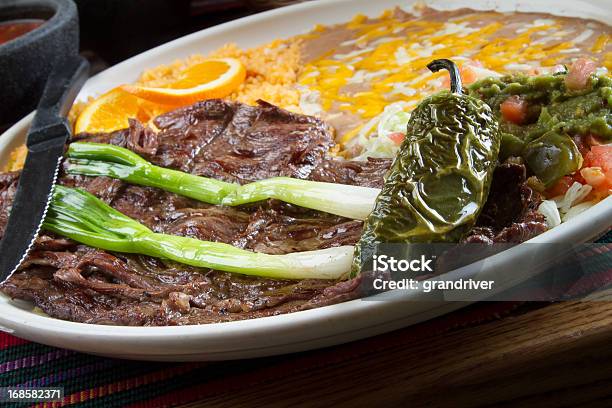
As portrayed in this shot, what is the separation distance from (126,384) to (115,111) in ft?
5.74

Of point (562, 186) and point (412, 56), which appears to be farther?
point (412, 56)

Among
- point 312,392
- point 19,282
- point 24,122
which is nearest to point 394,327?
point 312,392

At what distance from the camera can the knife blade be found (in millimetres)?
2230

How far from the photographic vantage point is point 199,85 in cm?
335

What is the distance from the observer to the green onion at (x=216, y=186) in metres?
2.12

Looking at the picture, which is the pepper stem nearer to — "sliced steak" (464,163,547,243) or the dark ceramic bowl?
"sliced steak" (464,163,547,243)

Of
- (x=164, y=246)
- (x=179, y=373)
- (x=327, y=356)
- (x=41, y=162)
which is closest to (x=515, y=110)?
(x=327, y=356)

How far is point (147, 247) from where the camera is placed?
2139mm

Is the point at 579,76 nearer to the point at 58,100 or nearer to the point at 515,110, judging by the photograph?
the point at 515,110

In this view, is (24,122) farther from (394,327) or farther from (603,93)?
(603,93)

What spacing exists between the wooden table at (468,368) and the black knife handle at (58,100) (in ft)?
5.07

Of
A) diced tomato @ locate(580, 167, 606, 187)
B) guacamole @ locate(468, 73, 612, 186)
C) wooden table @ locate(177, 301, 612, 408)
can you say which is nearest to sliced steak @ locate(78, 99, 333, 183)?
guacamole @ locate(468, 73, 612, 186)

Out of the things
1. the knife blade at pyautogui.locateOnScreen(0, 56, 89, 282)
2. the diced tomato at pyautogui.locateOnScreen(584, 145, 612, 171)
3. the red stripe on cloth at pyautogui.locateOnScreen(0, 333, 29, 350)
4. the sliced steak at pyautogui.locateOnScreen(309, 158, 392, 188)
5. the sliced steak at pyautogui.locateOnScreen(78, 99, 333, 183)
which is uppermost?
the diced tomato at pyautogui.locateOnScreen(584, 145, 612, 171)

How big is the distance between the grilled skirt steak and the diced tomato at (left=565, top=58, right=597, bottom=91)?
52 centimetres
